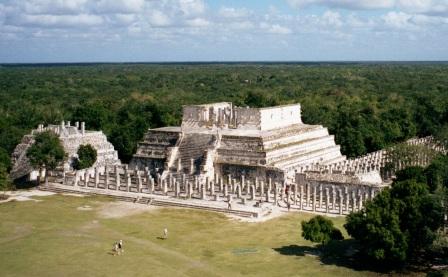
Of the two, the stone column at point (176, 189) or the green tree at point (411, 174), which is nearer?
the green tree at point (411, 174)

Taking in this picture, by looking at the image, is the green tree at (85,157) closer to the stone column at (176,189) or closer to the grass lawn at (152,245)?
the grass lawn at (152,245)

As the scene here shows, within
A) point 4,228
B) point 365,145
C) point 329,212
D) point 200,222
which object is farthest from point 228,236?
point 365,145

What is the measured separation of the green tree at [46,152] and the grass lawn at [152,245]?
6.22 meters

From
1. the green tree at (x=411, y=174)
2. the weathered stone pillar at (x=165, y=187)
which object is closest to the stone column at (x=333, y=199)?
the green tree at (x=411, y=174)

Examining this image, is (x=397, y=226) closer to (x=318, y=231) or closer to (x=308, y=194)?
(x=318, y=231)

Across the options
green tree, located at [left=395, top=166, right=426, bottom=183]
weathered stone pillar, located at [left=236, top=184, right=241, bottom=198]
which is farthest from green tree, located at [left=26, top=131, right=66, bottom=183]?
green tree, located at [left=395, top=166, right=426, bottom=183]

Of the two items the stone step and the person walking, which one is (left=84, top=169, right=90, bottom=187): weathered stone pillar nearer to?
the stone step

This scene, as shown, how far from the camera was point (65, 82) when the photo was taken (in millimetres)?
147500

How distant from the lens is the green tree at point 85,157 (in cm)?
4697

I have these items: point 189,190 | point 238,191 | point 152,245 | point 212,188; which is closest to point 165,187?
point 189,190

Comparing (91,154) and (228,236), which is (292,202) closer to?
(228,236)

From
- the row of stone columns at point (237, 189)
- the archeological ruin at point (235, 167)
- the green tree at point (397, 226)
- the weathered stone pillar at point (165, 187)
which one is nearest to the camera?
the green tree at point (397, 226)

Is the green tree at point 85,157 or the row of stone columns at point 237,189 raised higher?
the green tree at point 85,157

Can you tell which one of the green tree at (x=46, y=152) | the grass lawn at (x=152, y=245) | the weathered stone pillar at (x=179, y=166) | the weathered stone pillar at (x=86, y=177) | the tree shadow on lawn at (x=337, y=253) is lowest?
the grass lawn at (x=152, y=245)
